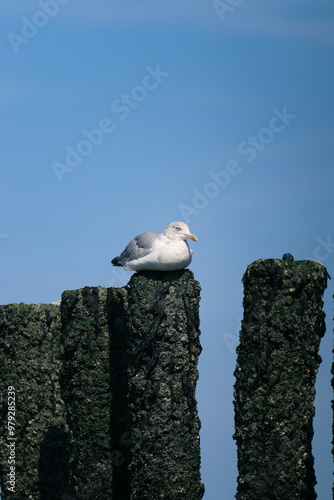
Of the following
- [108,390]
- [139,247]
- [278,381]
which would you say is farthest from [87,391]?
[278,381]

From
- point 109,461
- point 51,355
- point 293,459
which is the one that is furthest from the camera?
point 51,355

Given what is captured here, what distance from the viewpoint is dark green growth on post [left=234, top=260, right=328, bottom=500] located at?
12477mm

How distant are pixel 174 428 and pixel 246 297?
222cm

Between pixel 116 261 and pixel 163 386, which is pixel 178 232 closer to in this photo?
pixel 116 261

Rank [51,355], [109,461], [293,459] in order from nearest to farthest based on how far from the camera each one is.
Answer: [293,459]
[109,461]
[51,355]

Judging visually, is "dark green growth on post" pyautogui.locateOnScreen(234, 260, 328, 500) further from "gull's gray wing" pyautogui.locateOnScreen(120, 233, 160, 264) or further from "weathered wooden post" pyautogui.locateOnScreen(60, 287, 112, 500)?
"weathered wooden post" pyautogui.locateOnScreen(60, 287, 112, 500)

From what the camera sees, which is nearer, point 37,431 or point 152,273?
point 152,273

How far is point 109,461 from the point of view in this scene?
13.9 m

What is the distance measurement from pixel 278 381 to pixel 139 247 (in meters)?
2.98

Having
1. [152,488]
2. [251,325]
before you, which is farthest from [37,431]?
[251,325]

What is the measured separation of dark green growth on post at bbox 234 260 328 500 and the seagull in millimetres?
1175

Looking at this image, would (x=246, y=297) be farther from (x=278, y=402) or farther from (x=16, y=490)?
(x=16, y=490)

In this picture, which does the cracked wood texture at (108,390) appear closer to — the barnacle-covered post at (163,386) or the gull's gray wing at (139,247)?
the barnacle-covered post at (163,386)

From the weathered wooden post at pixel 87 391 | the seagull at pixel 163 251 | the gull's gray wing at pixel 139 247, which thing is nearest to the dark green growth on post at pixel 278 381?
the seagull at pixel 163 251
